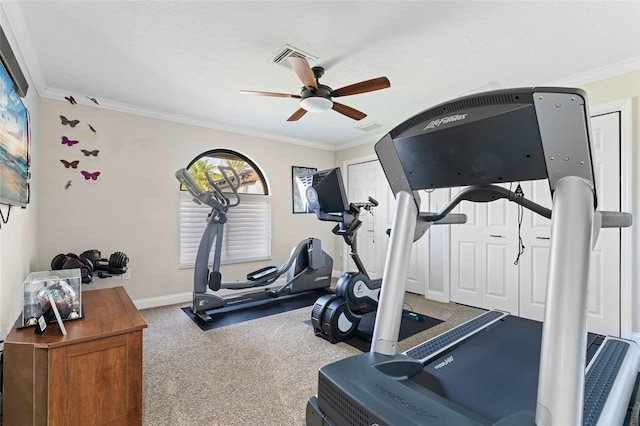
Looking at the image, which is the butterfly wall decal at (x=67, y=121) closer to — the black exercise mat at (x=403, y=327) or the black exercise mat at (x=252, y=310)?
the black exercise mat at (x=252, y=310)

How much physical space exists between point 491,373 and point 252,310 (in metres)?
A: 2.79

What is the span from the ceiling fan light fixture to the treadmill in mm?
1566

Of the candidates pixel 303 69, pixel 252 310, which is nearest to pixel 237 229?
pixel 252 310

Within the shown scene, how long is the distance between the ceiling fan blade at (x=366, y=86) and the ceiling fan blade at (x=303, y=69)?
243mm

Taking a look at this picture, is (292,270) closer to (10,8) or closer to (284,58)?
(284,58)

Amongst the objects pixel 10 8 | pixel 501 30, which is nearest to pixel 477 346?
pixel 501 30

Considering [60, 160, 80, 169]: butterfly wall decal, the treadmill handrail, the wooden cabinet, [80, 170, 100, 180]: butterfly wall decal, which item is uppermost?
[60, 160, 80, 169]: butterfly wall decal

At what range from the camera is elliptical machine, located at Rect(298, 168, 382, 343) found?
269 cm

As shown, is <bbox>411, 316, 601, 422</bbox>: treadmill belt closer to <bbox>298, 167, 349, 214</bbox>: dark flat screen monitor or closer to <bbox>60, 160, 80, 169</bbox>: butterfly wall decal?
<bbox>298, 167, 349, 214</bbox>: dark flat screen monitor

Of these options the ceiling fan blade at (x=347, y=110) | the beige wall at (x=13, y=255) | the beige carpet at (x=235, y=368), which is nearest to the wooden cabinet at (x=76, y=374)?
the beige carpet at (x=235, y=368)

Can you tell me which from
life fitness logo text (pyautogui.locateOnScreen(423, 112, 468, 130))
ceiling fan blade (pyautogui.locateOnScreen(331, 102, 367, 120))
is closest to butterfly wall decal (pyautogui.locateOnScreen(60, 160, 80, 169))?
ceiling fan blade (pyautogui.locateOnScreen(331, 102, 367, 120))

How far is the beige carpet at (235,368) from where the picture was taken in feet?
5.68

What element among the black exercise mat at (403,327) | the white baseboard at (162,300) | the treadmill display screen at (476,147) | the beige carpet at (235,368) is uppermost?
the treadmill display screen at (476,147)

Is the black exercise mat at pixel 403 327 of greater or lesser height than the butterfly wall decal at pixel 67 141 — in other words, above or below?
below
